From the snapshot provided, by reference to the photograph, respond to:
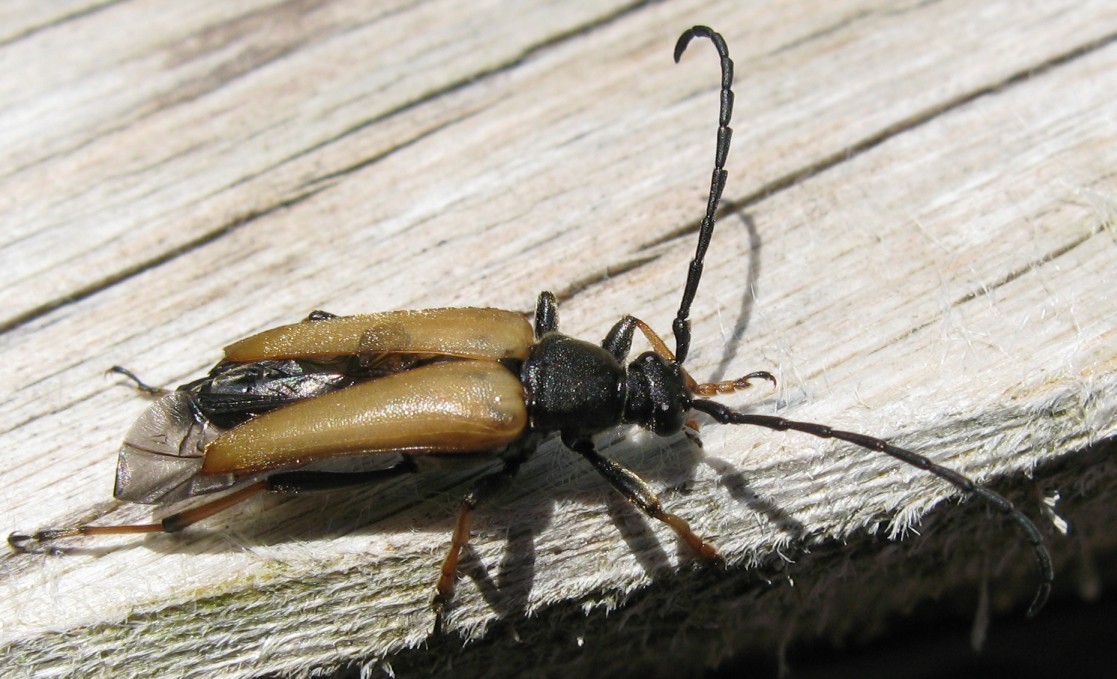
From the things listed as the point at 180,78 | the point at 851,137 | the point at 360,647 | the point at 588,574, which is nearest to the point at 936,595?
the point at 588,574

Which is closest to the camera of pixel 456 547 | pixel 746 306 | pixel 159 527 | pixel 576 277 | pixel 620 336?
pixel 456 547

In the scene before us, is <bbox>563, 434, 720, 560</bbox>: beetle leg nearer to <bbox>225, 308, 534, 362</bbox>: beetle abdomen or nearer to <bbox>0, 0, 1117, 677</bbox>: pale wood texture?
<bbox>0, 0, 1117, 677</bbox>: pale wood texture

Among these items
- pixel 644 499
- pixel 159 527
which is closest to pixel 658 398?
pixel 644 499

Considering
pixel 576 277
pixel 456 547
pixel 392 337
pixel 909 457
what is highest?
pixel 392 337

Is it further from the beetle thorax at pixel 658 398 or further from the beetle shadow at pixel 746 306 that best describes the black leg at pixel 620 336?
the beetle shadow at pixel 746 306

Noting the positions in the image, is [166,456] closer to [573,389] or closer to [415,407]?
[415,407]

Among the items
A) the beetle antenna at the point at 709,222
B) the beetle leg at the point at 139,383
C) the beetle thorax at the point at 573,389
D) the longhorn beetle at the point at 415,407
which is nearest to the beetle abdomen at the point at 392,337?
the longhorn beetle at the point at 415,407

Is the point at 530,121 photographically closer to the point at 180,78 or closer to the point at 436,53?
the point at 436,53
